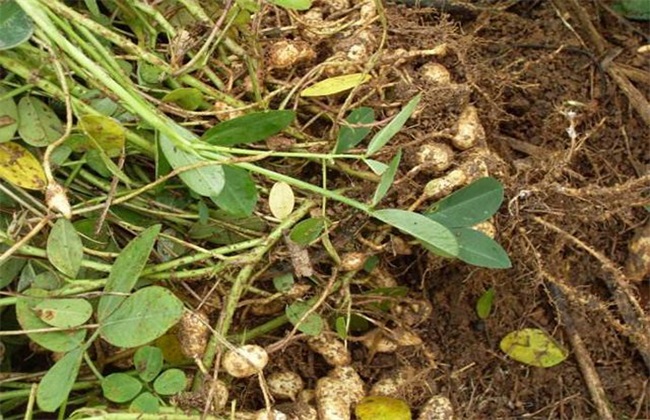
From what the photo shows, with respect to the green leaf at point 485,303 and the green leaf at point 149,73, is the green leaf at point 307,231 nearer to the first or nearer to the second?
the green leaf at point 149,73

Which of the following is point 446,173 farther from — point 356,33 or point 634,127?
point 634,127

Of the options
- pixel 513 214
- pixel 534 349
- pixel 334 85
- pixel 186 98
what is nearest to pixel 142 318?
pixel 186 98

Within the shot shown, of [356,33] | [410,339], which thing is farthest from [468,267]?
[356,33]

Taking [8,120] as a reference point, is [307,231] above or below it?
below

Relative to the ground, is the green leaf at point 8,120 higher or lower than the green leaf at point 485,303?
higher

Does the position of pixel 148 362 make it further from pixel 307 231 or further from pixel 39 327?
pixel 307 231

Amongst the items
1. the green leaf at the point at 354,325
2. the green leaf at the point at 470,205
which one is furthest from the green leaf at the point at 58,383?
the green leaf at the point at 470,205
